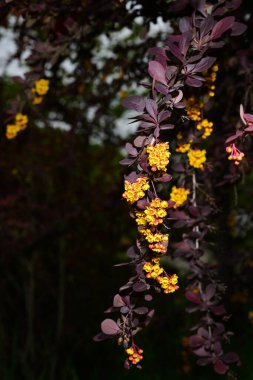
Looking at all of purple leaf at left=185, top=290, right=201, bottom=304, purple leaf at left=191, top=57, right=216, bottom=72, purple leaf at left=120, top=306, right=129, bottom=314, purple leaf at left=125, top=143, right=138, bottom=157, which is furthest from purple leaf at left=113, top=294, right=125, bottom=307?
purple leaf at left=191, top=57, right=216, bottom=72

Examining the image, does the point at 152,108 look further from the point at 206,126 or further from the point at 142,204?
the point at 206,126

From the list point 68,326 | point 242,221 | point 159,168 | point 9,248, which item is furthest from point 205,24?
point 68,326

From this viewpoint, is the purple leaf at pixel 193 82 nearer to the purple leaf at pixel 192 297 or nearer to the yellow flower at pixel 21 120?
the purple leaf at pixel 192 297

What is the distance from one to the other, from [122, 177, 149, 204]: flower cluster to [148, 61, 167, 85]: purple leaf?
26 cm

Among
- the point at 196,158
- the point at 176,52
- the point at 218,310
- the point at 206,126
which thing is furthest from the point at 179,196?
the point at 176,52

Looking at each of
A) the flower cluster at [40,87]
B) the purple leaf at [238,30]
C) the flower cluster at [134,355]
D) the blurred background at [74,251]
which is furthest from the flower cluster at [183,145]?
the blurred background at [74,251]

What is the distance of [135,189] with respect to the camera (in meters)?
1.18

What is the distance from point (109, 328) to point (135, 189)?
0.38 m

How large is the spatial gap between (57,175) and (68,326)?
122 cm

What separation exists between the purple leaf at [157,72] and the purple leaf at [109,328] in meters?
0.60

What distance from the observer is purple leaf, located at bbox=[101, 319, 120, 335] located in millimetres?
1325

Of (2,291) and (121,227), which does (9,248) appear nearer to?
(2,291)

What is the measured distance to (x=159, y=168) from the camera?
3.84 ft

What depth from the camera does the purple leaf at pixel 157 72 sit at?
1.28 metres
